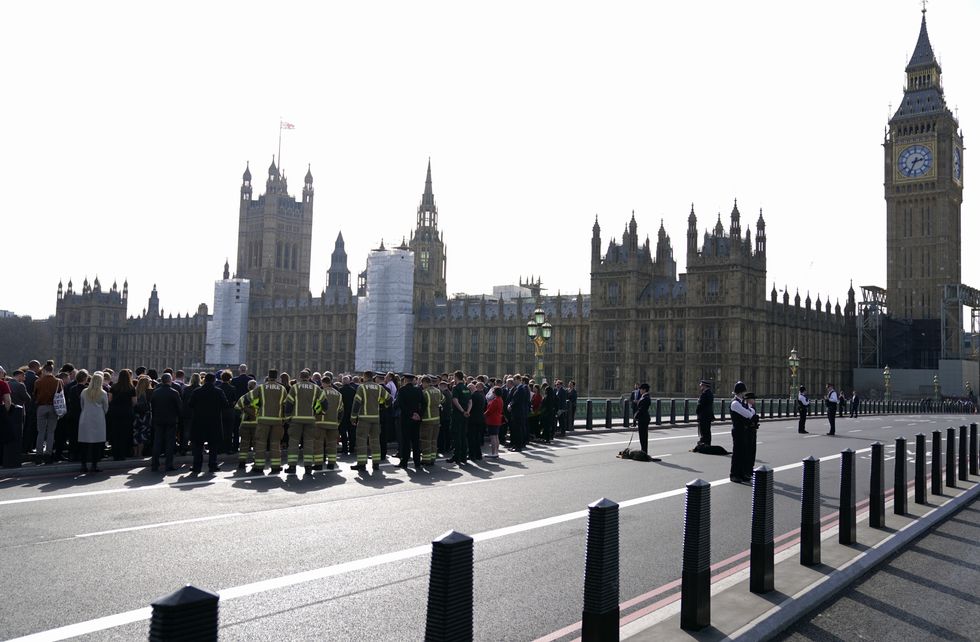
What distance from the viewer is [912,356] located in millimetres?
80000

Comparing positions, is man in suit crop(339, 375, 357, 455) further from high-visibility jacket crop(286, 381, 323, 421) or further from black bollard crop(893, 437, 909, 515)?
black bollard crop(893, 437, 909, 515)

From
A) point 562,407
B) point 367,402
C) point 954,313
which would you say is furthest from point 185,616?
point 954,313

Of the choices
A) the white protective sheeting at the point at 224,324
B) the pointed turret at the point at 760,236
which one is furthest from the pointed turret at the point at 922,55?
the white protective sheeting at the point at 224,324

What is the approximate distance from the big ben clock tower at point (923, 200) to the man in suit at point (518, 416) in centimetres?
7813

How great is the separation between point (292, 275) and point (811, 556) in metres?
139

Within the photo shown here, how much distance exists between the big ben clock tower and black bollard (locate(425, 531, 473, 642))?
92812mm

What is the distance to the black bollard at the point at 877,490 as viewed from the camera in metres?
9.52

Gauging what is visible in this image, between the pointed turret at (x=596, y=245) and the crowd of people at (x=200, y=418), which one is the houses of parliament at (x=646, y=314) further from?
the crowd of people at (x=200, y=418)

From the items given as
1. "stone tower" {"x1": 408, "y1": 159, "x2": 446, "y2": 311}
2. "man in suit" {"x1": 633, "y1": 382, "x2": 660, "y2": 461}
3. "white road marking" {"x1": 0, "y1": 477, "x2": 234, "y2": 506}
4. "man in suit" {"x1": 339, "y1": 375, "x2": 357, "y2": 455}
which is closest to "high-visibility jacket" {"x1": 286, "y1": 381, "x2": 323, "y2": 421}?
"white road marking" {"x1": 0, "y1": 477, "x2": 234, "y2": 506}

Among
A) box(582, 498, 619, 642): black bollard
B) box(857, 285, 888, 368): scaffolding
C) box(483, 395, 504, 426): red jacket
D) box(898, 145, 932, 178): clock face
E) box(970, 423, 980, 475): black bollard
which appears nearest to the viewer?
box(582, 498, 619, 642): black bollard

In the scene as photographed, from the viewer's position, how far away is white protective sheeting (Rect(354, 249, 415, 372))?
66.9 meters

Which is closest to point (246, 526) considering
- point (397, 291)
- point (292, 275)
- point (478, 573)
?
point (478, 573)

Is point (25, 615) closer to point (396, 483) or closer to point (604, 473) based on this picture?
point (396, 483)

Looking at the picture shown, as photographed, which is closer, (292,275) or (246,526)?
(246,526)
